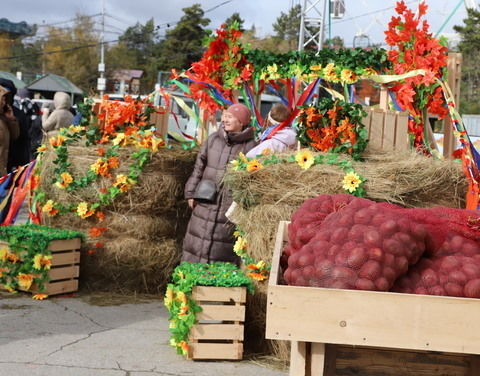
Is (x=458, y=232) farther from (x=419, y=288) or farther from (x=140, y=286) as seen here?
(x=140, y=286)

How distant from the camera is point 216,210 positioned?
6.73 m

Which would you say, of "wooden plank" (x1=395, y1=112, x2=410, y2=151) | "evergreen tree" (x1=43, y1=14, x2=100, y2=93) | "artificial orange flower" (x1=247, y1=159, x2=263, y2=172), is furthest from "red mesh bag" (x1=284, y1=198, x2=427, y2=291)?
"evergreen tree" (x1=43, y1=14, x2=100, y2=93)

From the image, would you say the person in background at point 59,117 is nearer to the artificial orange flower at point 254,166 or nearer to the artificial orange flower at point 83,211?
the artificial orange flower at point 83,211

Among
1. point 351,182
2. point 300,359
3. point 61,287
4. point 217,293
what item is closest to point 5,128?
point 61,287

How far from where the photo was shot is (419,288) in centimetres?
302

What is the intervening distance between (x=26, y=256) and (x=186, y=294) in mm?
2195

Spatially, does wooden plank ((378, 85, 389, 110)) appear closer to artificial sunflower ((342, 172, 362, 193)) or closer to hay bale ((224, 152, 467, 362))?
hay bale ((224, 152, 467, 362))

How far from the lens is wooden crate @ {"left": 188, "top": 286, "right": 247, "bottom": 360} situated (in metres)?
5.24

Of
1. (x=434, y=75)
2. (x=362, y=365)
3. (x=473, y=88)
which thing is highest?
(x=473, y=88)

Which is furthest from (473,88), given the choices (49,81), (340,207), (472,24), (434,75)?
(340,207)

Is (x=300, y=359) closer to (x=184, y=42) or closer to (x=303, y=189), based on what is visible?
(x=303, y=189)

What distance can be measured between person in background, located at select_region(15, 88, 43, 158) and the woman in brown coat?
4.88 metres

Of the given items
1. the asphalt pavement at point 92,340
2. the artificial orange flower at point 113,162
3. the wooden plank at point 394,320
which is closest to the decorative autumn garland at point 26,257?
the asphalt pavement at point 92,340

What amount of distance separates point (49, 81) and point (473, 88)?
25021mm
